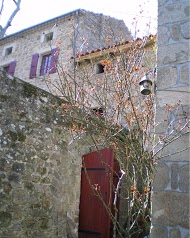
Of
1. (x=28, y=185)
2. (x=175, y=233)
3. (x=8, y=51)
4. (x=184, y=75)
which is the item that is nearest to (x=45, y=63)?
(x=8, y=51)

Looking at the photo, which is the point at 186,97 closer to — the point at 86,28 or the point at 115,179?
the point at 115,179

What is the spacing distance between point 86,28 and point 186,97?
9.39 m

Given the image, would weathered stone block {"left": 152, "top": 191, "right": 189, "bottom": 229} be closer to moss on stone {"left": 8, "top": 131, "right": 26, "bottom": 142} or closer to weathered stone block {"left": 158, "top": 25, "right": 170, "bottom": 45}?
weathered stone block {"left": 158, "top": 25, "right": 170, "bottom": 45}

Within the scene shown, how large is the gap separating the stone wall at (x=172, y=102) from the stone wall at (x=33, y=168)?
2.62 m

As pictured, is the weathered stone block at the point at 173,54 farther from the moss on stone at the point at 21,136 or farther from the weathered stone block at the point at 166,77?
the moss on stone at the point at 21,136

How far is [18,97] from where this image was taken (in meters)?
4.11

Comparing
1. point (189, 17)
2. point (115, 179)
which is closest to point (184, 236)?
point (189, 17)

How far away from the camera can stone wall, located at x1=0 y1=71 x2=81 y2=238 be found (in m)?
3.78

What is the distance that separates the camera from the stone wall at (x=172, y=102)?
1.70 m

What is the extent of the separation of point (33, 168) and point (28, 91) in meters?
1.27

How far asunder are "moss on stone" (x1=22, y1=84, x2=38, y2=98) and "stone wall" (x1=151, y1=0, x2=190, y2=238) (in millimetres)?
2698

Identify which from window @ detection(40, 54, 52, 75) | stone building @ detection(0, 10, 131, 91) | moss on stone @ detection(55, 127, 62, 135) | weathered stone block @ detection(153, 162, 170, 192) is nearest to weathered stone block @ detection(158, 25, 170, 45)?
weathered stone block @ detection(153, 162, 170, 192)

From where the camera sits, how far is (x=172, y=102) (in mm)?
1911

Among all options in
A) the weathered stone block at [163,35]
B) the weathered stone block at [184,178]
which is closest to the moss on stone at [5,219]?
the weathered stone block at [184,178]
